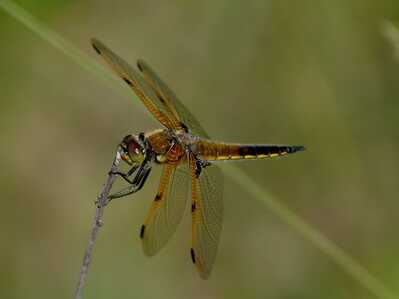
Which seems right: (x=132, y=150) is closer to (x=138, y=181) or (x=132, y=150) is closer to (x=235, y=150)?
(x=138, y=181)

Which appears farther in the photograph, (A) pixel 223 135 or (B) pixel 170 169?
(A) pixel 223 135

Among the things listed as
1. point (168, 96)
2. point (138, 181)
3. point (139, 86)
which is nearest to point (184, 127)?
point (168, 96)

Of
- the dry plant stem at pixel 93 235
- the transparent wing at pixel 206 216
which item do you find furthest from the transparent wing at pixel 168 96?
the dry plant stem at pixel 93 235

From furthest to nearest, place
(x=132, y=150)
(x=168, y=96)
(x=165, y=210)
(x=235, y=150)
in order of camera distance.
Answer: (x=235, y=150)
(x=168, y=96)
(x=165, y=210)
(x=132, y=150)

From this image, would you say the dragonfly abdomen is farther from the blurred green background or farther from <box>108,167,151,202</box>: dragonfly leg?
the blurred green background

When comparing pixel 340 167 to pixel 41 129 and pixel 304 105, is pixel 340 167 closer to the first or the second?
pixel 304 105

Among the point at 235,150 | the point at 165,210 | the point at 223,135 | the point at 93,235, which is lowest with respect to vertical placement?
the point at 93,235

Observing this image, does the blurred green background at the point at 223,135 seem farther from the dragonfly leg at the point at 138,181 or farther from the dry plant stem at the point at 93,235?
the dry plant stem at the point at 93,235
